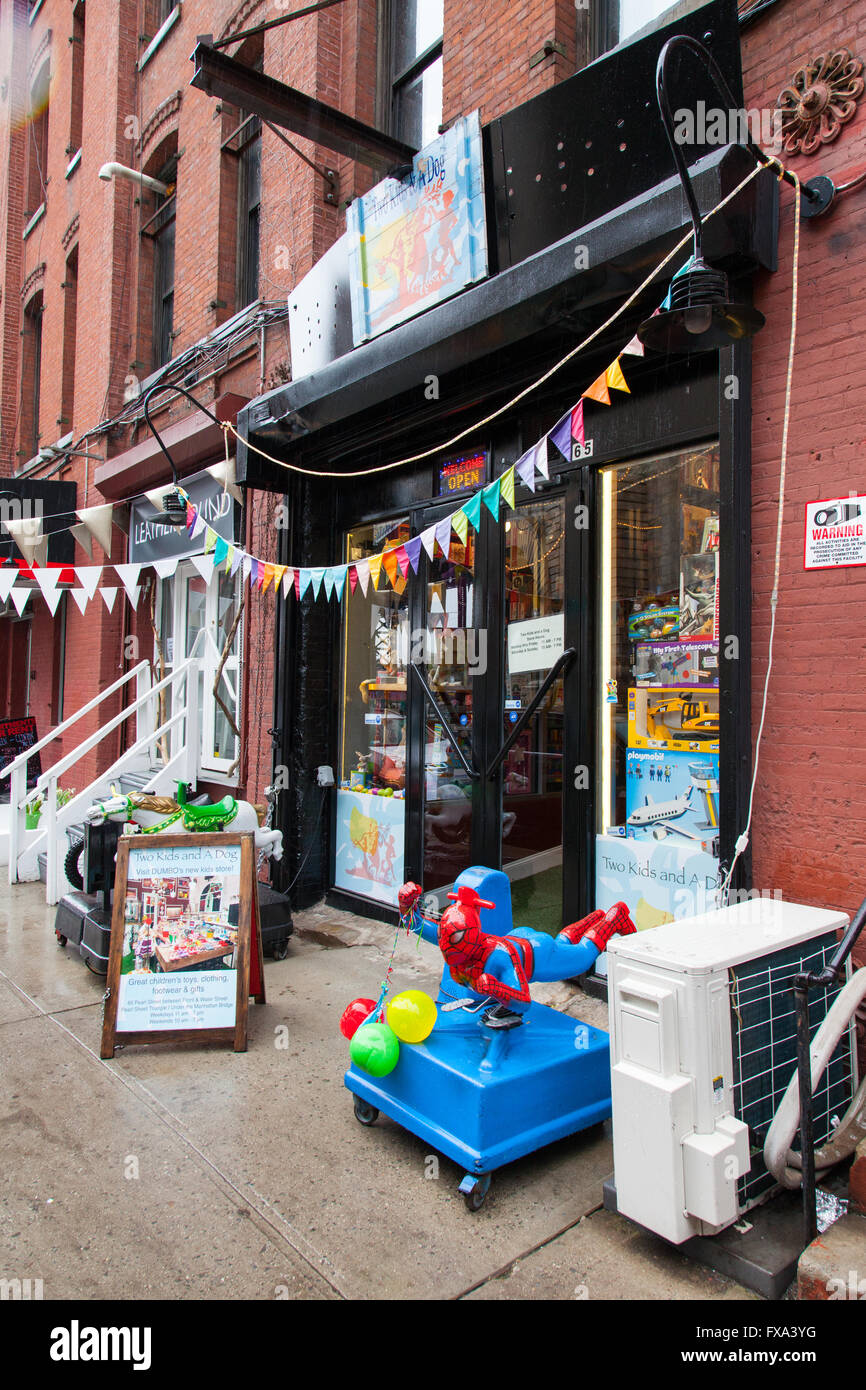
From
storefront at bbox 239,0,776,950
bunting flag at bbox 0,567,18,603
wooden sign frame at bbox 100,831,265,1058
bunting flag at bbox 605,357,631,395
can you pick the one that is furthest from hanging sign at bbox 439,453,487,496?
bunting flag at bbox 0,567,18,603

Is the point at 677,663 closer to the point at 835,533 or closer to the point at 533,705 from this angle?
the point at 533,705

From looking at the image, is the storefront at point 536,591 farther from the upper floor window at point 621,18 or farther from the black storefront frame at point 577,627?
the upper floor window at point 621,18

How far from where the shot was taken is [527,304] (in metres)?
4.55

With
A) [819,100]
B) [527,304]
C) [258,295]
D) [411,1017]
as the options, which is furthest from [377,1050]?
[258,295]

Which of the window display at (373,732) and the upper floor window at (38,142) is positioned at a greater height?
the upper floor window at (38,142)

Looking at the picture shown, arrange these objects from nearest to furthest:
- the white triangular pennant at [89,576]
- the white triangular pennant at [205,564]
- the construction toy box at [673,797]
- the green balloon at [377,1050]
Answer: the green balloon at [377,1050] < the construction toy box at [673,797] < the white triangular pennant at [205,564] < the white triangular pennant at [89,576]

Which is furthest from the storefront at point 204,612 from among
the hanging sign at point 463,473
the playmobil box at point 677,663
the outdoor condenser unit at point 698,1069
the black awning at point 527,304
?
the outdoor condenser unit at point 698,1069

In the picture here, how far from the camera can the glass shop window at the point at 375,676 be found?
6.70 meters

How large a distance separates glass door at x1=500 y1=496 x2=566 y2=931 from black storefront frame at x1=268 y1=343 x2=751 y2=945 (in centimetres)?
9

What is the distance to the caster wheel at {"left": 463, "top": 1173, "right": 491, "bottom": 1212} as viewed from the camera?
9.65 feet

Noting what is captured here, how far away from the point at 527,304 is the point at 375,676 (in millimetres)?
3235

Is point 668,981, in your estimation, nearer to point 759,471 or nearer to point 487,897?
point 487,897

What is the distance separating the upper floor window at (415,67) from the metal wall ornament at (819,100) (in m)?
3.82
